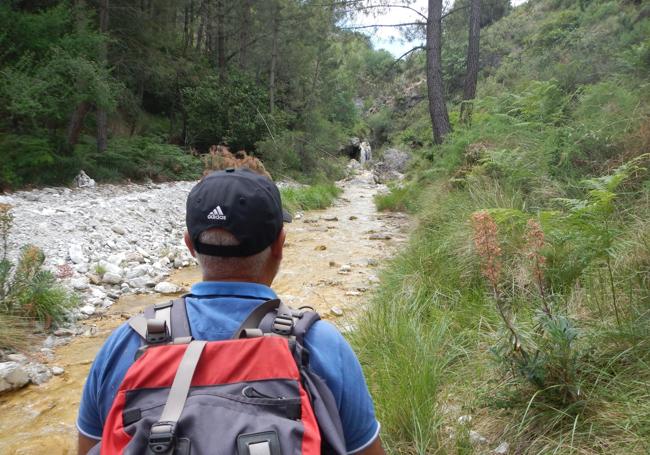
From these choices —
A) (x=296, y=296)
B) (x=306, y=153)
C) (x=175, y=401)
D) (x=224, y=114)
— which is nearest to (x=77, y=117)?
(x=224, y=114)

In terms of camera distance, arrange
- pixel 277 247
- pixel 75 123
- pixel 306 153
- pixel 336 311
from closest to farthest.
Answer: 1. pixel 277 247
2. pixel 336 311
3. pixel 75 123
4. pixel 306 153

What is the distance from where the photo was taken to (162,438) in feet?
3.24

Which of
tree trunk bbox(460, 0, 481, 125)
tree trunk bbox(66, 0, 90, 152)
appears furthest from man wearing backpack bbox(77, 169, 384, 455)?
tree trunk bbox(66, 0, 90, 152)

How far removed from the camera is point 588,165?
5.27 m

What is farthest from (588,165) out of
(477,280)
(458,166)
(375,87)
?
(375,87)

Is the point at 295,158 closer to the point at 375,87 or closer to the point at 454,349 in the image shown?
the point at 375,87

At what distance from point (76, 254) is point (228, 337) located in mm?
6113

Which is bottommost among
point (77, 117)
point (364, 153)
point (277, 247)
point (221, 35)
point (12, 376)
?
point (12, 376)

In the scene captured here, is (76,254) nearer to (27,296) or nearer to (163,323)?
(27,296)

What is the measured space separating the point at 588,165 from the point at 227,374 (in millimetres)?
5282

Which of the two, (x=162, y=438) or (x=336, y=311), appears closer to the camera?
(x=162, y=438)

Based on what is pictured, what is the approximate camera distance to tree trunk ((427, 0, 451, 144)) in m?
11.3

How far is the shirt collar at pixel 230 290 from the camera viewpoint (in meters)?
1.37

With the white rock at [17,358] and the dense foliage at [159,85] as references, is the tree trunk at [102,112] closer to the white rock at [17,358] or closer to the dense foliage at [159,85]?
the dense foliage at [159,85]
